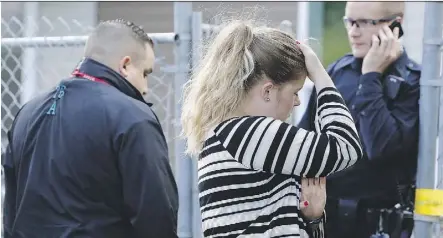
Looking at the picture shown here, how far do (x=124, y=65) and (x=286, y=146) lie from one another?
4.03ft

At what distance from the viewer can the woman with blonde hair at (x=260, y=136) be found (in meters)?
2.41

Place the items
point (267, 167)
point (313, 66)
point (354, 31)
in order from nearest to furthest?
point (267, 167)
point (313, 66)
point (354, 31)

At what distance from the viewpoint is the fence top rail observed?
3.69 meters

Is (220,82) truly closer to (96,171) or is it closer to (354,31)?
(96,171)

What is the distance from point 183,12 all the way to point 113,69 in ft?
1.48

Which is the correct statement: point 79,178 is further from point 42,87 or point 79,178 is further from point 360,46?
point 42,87

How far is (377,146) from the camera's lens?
3443mm

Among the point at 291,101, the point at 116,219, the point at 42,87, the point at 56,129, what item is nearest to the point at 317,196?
the point at 291,101

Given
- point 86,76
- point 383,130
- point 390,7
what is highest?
point 390,7

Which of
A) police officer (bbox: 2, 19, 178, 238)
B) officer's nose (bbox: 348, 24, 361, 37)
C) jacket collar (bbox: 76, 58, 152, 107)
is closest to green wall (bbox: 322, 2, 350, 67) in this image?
officer's nose (bbox: 348, 24, 361, 37)

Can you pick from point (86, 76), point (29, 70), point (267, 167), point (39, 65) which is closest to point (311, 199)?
point (267, 167)

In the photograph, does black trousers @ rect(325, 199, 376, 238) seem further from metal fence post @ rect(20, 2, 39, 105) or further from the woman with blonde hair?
metal fence post @ rect(20, 2, 39, 105)

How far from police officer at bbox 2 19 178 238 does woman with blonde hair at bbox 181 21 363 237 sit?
52cm

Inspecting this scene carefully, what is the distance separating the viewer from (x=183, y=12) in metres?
A: 3.60
